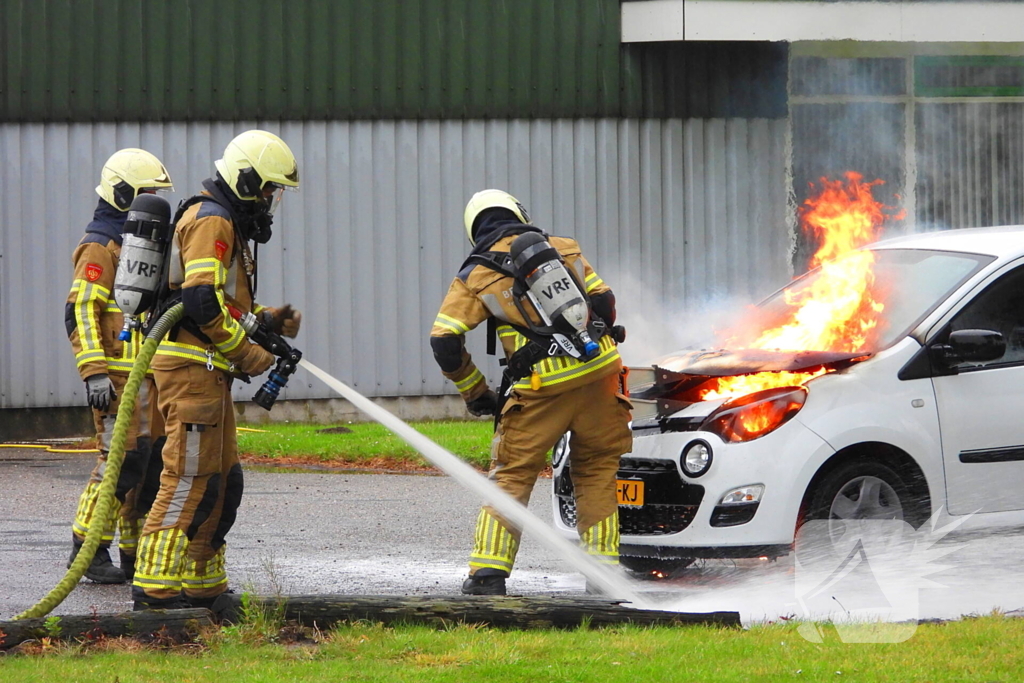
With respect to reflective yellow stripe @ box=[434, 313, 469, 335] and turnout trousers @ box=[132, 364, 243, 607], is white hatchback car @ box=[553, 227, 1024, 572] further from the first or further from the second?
turnout trousers @ box=[132, 364, 243, 607]

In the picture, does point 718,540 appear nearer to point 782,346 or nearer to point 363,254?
point 782,346

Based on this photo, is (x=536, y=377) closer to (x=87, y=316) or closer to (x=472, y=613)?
(x=472, y=613)

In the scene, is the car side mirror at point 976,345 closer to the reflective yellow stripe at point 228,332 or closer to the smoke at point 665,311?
the reflective yellow stripe at point 228,332

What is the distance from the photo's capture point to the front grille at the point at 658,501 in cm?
650

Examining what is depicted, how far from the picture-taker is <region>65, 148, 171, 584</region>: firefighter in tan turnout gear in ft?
23.4

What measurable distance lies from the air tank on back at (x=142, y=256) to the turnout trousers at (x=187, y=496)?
0.37m

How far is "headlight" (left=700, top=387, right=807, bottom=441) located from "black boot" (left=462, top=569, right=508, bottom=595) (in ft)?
3.93

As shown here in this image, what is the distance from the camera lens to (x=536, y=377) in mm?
6398

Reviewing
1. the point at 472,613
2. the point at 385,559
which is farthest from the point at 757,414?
the point at 385,559

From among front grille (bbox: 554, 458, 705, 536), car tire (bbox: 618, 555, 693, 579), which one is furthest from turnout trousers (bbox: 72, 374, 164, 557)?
car tire (bbox: 618, 555, 693, 579)

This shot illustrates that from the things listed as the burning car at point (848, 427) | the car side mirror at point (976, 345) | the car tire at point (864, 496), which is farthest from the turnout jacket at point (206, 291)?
the car side mirror at point (976, 345)

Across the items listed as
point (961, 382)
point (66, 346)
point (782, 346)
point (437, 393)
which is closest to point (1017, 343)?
point (961, 382)

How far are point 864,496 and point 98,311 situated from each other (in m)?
4.10

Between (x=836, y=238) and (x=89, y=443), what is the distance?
745cm
